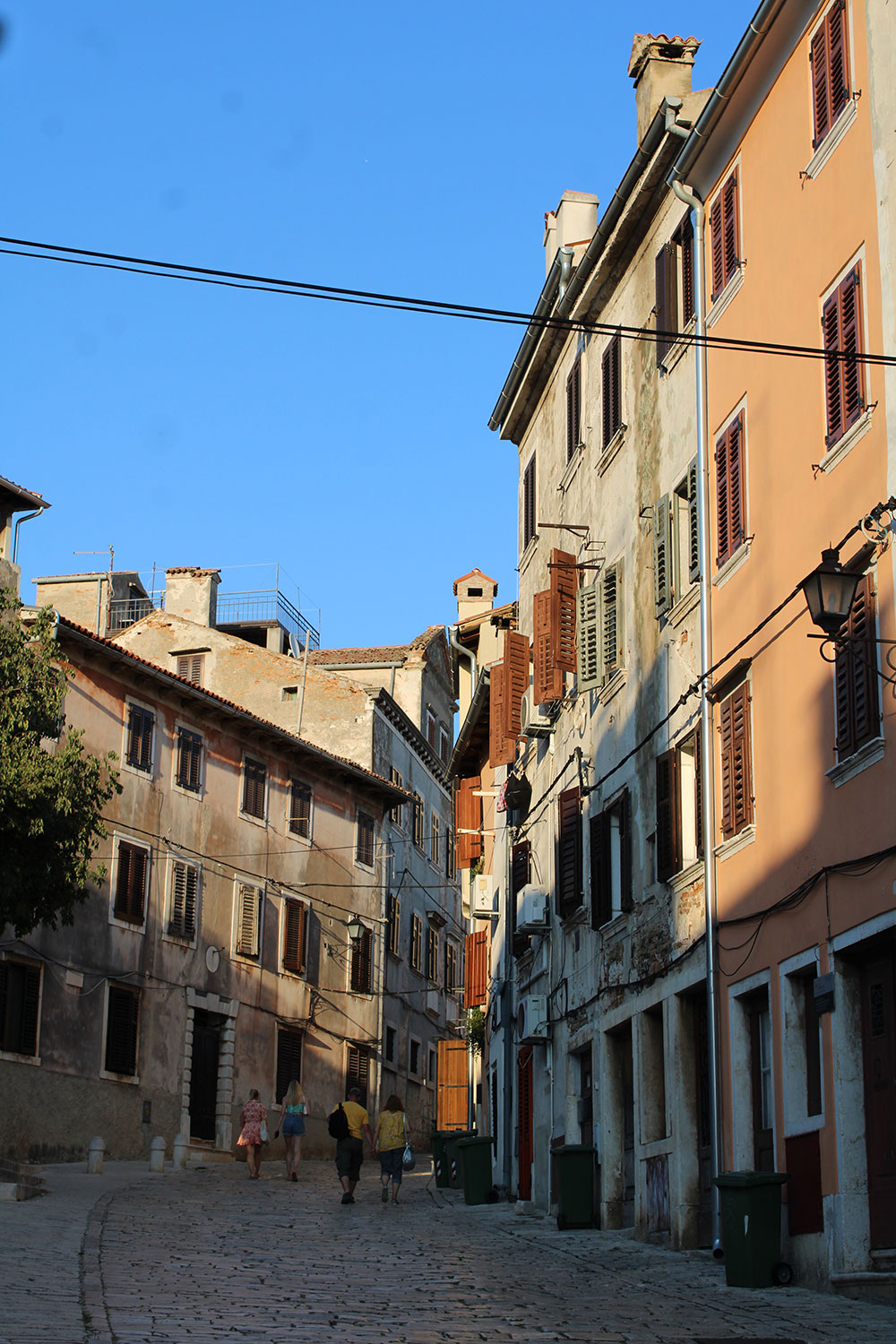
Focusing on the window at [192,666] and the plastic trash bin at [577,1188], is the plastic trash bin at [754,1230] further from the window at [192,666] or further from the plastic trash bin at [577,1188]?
the window at [192,666]

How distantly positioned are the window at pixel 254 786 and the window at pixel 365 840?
471 centimetres

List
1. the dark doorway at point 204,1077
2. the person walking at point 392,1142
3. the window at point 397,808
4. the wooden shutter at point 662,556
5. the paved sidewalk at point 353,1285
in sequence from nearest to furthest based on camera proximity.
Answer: the paved sidewalk at point 353,1285 → the wooden shutter at point 662,556 → the person walking at point 392,1142 → the dark doorway at point 204,1077 → the window at point 397,808

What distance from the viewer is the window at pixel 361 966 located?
140ft

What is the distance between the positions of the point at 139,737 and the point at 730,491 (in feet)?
66.7

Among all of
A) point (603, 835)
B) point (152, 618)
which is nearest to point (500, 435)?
point (603, 835)

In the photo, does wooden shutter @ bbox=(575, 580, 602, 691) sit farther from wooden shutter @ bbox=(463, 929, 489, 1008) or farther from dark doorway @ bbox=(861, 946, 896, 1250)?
wooden shutter @ bbox=(463, 929, 489, 1008)

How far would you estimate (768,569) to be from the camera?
632 inches

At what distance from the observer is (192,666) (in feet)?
148

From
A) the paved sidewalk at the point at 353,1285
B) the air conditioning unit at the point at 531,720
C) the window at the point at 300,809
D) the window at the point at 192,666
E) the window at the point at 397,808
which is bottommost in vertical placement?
the paved sidewalk at the point at 353,1285

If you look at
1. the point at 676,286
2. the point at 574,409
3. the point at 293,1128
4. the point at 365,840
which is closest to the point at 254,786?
the point at 365,840

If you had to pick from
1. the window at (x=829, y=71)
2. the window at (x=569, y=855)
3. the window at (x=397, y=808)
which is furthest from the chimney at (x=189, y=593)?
the window at (x=829, y=71)

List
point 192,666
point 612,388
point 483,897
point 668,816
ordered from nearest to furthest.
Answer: point 668,816 < point 612,388 < point 483,897 < point 192,666

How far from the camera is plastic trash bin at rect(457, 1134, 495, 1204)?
84.3 ft

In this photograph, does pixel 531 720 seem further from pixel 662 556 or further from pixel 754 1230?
pixel 754 1230
